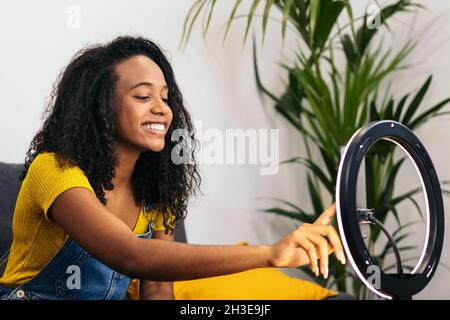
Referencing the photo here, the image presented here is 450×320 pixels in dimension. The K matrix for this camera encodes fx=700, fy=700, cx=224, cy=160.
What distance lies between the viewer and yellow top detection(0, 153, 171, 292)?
1.24 metres

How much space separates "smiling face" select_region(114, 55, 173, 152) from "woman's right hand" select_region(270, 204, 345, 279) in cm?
56

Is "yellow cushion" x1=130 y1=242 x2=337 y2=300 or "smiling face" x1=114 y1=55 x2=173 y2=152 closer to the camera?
"smiling face" x1=114 y1=55 x2=173 y2=152

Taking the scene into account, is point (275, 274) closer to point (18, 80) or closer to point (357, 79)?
point (357, 79)

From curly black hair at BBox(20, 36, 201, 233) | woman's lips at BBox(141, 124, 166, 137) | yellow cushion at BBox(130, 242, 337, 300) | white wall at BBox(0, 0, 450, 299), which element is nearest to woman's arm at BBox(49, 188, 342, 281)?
curly black hair at BBox(20, 36, 201, 233)

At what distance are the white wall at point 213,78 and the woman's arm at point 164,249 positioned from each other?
103 cm

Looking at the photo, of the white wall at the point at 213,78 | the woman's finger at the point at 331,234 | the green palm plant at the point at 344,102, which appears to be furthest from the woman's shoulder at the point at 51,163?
the green palm plant at the point at 344,102

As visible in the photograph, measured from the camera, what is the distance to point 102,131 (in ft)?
4.63

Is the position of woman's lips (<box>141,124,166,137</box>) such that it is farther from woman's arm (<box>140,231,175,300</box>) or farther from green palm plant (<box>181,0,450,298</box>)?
green palm plant (<box>181,0,450,298</box>)

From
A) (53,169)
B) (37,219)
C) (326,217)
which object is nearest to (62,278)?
(37,219)

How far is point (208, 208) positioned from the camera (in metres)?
2.56

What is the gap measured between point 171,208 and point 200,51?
3.54 feet

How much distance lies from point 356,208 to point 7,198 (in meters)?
1.13

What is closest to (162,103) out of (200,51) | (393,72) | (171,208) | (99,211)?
(171,208)

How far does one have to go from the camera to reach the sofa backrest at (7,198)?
5.61ft
